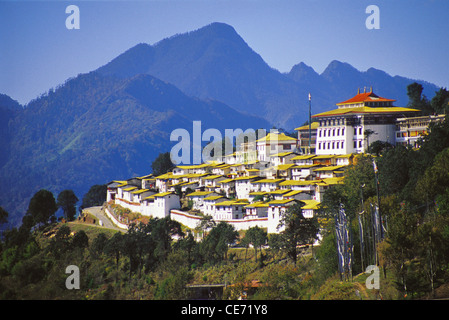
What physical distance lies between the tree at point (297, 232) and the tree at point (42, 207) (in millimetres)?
39110

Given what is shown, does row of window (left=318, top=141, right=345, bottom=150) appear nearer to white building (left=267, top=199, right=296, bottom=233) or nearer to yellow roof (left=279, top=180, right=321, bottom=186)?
yellow roof (left=279, top=180, right=321, bottom=186)

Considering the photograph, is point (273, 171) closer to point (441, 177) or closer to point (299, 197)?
point (299, 197)

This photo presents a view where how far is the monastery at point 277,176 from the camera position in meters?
56.7

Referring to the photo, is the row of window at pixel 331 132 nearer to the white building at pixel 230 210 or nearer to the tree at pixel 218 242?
the white building at pixel 230 210

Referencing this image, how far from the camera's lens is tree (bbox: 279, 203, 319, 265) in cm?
4591

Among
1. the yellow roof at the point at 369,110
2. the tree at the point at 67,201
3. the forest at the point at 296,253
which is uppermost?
the yellow roof at the point at 369,110

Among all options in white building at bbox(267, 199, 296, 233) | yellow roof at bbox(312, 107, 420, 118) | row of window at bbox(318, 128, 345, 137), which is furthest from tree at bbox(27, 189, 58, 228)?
yellow roof at bbox(312, 107, 420, 118)


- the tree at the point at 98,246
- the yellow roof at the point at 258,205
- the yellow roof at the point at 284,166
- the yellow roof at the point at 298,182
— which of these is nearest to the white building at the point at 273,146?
the yellow roof at the point at 284,166

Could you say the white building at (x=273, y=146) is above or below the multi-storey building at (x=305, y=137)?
below

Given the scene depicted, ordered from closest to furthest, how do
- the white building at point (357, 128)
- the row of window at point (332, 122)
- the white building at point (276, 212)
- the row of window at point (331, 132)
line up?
the white building at point (276, 212), the white building at point (357, 128), the row of window at point (331, 132), the row of window at point (332, 122)

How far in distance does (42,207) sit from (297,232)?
140 feet

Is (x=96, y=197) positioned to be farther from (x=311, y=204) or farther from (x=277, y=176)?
(x=311, y=204)

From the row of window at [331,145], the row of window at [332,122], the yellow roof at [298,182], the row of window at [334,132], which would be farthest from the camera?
the row of window at [332,122]

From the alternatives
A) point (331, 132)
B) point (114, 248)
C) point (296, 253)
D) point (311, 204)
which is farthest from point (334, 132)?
point (114, 248)
